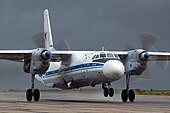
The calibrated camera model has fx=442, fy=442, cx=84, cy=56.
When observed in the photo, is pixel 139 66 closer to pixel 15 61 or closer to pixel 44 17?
pixel 15 61

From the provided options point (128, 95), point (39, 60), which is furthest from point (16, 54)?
point (128, 95)

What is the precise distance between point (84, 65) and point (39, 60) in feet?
10.6

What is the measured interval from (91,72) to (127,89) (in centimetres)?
300

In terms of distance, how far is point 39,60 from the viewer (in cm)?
2981

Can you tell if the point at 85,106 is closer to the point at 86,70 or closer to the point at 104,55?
the point at 104,55

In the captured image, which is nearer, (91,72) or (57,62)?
(91,72)

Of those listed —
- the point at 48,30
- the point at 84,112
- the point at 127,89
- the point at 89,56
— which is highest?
the point at 48,30

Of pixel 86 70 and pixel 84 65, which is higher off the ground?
pixel 84 65

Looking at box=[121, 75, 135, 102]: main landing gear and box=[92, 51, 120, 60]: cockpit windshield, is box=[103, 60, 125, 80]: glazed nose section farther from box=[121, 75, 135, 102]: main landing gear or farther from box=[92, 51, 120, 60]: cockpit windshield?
box=[121, 75, 135, 102]: main landing gear

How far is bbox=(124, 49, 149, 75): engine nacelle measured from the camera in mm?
30234

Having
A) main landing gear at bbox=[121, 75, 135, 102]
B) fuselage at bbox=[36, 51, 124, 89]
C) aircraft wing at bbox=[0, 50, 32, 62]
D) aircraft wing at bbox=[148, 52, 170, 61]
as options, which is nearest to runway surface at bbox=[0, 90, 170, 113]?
main landing gear at bbox=[121, 75, 135, 102]

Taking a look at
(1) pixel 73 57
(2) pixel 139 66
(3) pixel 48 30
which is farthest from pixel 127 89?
(3) pixel 48 30

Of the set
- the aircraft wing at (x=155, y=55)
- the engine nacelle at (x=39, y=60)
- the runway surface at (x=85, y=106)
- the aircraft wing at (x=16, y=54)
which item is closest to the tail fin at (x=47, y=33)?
the runway surface at (x=85, y=106)

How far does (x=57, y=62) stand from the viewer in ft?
118
